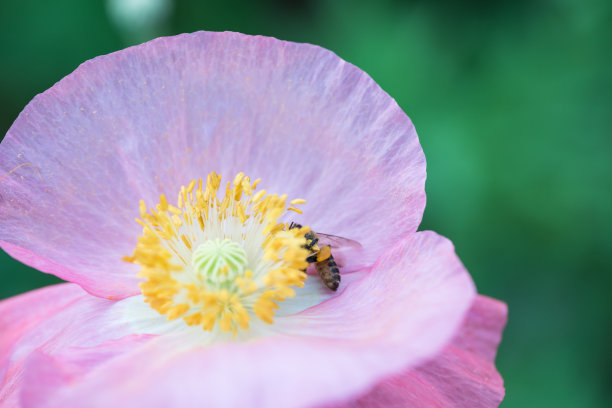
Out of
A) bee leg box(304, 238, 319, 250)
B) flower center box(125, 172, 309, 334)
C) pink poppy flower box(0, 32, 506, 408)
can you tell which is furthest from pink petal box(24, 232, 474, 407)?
bee leg box(304, 238, 319, 250)

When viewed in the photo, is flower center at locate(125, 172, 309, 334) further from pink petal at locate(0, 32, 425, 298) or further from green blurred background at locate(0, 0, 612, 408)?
green blurred background at locate(0, 0, 612, 408)

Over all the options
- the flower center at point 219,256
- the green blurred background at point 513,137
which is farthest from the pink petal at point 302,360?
the green blurred background at point 513,137

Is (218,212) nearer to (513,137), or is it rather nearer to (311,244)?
(311,244)

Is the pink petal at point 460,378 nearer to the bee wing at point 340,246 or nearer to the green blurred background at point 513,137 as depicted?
the bee wing at point 340,246

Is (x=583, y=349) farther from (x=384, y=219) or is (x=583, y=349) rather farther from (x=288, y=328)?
(x=288, y=328)

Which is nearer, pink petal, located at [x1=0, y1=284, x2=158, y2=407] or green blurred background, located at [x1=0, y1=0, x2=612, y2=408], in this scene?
pink petal, located at [x1=0, y1=284, x2=158, y2=407]
